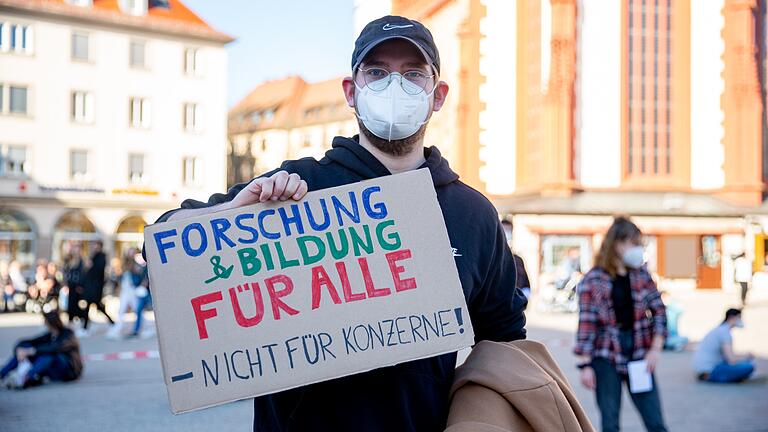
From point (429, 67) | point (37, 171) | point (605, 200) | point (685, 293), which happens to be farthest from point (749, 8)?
point (429, 67)

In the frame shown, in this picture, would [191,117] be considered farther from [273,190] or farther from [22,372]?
[273,190]

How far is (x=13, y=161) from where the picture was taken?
145 ft

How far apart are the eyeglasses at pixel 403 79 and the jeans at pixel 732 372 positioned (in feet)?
35.0

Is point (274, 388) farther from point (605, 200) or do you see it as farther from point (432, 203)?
point (605, 200)

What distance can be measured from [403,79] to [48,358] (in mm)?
10753

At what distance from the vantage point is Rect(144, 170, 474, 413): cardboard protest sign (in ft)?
8.14

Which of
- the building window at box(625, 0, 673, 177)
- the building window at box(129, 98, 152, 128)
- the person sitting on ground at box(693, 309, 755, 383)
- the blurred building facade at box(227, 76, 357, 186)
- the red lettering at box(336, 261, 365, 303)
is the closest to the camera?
the red lettering at box(336, 261, 365, 303)

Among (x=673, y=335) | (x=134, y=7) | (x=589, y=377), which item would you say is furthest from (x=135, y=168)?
(x=589, y=377)

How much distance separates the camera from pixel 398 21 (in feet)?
9.16

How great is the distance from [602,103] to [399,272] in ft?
142

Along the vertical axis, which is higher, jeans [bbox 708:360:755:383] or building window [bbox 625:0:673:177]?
building window [bbox 625:0:673:177]

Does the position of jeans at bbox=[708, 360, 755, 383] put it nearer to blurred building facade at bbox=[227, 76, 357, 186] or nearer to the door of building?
the door of building

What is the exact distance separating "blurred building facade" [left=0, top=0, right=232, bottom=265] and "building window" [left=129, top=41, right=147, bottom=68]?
0.05 m

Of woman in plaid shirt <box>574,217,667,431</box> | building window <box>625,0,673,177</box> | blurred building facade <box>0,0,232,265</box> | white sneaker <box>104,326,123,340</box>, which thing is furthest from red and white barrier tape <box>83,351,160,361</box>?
building window <box>625,0,673,177</box>
